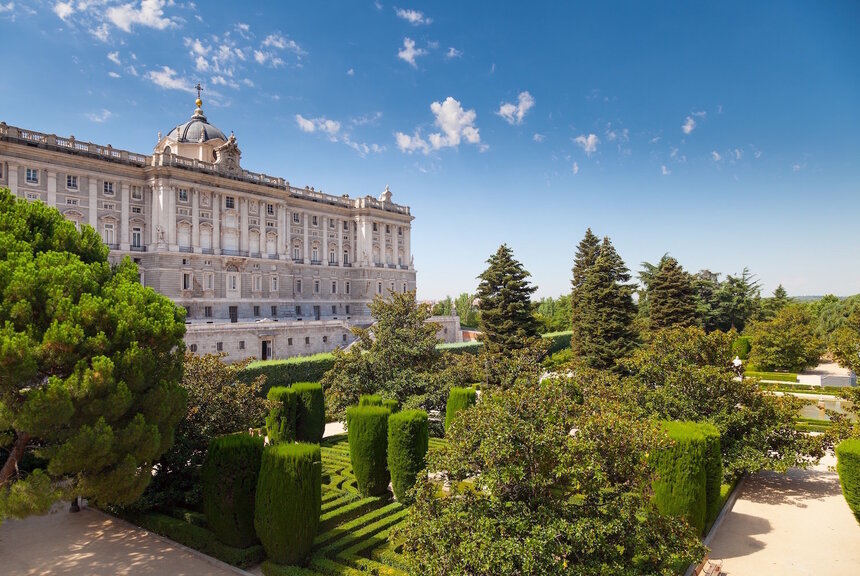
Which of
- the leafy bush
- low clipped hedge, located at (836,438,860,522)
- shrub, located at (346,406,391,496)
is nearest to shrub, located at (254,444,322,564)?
shrub, located at (346,406,391,496)

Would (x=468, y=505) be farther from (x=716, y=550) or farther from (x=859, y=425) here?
(x=859, y=425)

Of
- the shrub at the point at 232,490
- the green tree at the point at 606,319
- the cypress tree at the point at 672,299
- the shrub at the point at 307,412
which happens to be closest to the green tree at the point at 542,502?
the shrub at the point at 232,490

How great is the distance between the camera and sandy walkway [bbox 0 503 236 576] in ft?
35.2

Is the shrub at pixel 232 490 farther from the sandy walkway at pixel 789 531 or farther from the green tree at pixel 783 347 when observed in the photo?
the green tree at pixel 783 347

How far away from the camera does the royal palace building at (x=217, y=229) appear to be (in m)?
36.5

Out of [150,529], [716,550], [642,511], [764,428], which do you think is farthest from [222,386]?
[764,428]

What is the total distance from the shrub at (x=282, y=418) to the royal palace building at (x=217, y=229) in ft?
42.6

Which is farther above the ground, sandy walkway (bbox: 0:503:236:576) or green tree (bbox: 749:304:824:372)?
green tree (bbox: 749:304:824:372)

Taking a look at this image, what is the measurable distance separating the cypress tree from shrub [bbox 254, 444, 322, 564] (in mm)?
36419

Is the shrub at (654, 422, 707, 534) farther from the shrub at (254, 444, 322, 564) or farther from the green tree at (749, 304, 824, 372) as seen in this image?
the green tree at (749, 304, 824, 372)

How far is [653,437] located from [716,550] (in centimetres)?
570

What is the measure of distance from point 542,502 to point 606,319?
26.3 metres

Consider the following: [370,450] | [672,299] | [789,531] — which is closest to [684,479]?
[789,531]

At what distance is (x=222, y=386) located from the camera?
1480 cm
